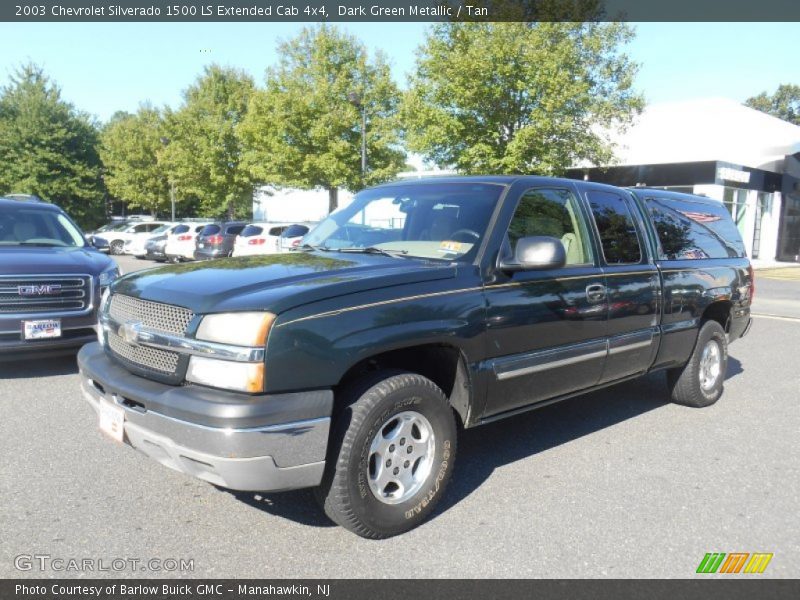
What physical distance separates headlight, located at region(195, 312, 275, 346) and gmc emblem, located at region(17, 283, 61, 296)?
3994 millimetres

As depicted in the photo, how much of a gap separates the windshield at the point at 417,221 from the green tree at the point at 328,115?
65.4 feet

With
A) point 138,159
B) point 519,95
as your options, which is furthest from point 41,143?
point 519,95

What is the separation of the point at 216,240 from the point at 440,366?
1953 cm

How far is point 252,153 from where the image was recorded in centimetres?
2786

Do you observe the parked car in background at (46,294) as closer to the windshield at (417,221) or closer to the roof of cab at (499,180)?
the windshield at (417,221)

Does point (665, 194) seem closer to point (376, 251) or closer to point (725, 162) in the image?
point (376, 251)

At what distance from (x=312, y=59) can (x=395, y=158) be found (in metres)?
5.48

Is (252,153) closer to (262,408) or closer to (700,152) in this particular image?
(700,152)

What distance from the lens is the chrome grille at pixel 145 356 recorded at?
3.03m

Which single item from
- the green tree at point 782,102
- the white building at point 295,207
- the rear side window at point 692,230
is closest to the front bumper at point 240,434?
the rear side window at point 692,230

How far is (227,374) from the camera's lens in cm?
278

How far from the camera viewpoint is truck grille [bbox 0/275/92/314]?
19.3 ft

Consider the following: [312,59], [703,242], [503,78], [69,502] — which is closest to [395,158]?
[312,59]

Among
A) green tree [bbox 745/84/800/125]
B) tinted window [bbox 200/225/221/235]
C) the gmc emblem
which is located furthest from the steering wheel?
green tree [bbox 745/84/800/125]
